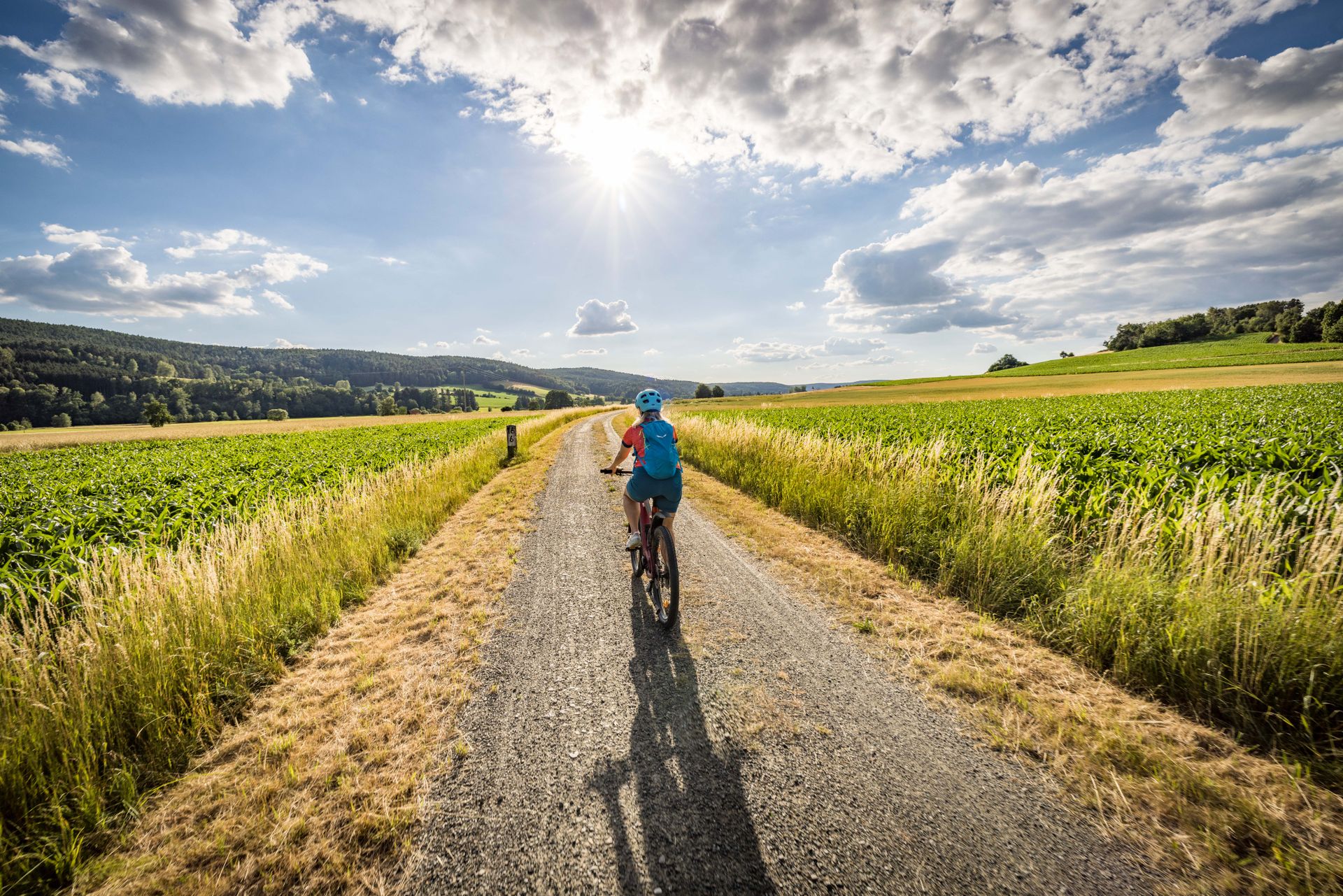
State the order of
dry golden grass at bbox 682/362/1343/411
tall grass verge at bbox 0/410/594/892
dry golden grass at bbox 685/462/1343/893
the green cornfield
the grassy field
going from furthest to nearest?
the grassy field → dry golden grass at bbox 682/362/1343/411 → the green cornfield → tall grass verge at bbox 0/410/594/892 → dry golden grass at bbox 685/462/1343/893

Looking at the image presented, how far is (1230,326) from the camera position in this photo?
320 feet

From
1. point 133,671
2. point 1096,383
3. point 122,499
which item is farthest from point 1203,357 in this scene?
point 122,499

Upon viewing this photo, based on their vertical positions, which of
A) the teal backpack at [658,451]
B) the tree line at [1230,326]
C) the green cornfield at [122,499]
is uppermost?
the tree line at [1230,326]

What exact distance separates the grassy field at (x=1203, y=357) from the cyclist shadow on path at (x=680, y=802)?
85278mm

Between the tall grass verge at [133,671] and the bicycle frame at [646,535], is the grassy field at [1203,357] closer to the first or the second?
the bicycle frame at [646,535]

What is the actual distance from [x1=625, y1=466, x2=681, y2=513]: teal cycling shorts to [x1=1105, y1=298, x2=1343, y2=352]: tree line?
117 meters

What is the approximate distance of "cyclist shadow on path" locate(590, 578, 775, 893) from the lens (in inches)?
101

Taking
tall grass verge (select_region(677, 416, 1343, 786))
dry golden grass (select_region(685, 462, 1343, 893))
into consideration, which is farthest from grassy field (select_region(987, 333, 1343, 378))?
dry golden grass (select_region(685, 462, 1343, 893))

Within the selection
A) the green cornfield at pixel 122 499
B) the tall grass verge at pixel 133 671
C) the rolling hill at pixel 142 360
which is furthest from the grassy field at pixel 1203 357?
the green cornfield at pixel 122 499

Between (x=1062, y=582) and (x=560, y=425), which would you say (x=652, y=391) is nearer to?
(x=1062, y=582)

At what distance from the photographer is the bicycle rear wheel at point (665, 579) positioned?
16.8 ft

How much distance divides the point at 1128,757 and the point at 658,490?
4.64 meters

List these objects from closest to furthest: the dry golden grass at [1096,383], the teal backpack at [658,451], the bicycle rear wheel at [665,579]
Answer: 1. the bicycle rear wheel at [665,579]
2. the teal backpack at [658,451]
3. the dry golden grass at [1096,383]

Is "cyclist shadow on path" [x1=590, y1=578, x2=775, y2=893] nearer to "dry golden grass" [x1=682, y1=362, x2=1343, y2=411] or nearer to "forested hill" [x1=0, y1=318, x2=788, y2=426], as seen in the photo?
"dry golden grass" [x1=682, y1=362, x2=1343, y2=411]
